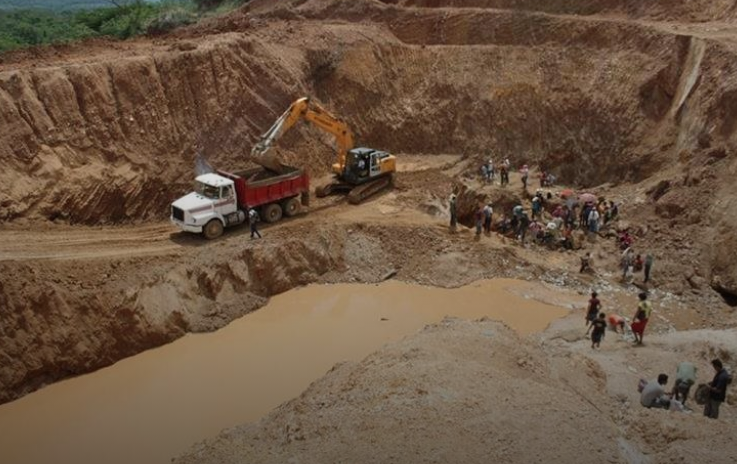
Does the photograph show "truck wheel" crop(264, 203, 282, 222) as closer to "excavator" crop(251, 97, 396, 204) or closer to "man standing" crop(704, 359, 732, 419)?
"excavator" crop(251, 97, 396, 204)

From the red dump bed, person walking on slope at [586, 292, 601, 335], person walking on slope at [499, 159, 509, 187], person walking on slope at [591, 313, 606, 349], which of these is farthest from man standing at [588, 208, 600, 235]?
the red dump bed

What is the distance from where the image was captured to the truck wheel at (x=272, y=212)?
20.1 m

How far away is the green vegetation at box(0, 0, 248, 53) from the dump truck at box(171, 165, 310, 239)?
13.1 meters

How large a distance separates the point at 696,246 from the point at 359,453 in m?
14.0

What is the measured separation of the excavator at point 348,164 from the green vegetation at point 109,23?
39.2 feet

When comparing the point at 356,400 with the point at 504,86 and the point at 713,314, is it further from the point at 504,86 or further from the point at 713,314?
the point at 504,86

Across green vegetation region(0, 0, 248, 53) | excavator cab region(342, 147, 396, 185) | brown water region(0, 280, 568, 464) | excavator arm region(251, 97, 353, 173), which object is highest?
green vegetation region(0, 0, 248, 53)

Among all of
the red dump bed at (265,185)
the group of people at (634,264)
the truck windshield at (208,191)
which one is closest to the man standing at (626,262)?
the group of people at (634,264)

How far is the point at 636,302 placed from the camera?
17.5 metres

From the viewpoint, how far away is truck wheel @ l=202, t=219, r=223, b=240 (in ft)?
61.3

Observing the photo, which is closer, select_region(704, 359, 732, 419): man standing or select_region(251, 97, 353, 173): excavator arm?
select_region(704, 359, 732, 419): man standing

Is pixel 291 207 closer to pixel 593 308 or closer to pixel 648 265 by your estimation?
pixel 593 308

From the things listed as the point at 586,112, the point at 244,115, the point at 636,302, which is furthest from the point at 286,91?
the point at 636,302

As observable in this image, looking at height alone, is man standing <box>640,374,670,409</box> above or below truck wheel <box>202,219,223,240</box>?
below
